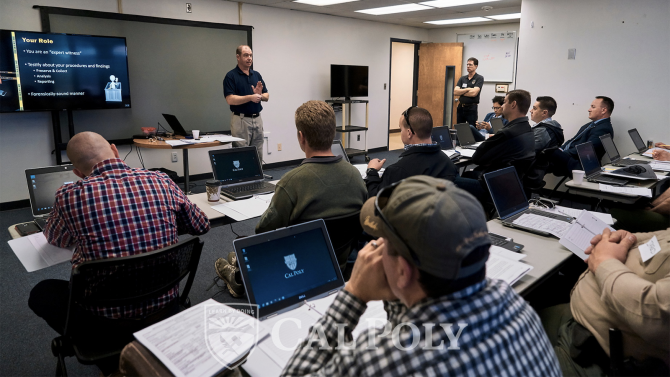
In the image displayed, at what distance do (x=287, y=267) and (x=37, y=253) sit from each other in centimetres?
122

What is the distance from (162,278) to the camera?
1607 mm

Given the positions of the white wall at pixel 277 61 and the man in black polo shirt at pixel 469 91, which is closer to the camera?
the white wall at pixel 277 61

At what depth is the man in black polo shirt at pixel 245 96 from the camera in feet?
16.5

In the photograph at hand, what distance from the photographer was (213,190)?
260cm

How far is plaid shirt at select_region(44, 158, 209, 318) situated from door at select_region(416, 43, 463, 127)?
773cm

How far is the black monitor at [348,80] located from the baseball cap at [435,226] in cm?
654

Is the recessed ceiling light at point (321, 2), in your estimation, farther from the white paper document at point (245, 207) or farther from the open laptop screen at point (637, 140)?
the white paper document at point (245, 207)

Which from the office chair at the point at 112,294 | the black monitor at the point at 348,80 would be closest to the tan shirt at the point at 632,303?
the office chair at the point at 112,294

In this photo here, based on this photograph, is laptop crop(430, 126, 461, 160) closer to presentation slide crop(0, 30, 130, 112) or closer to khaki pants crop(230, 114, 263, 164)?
khaki pants crop(230, 114, 263, 164)

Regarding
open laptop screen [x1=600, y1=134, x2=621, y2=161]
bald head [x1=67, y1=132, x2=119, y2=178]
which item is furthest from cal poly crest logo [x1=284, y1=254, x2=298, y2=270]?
open laptop screen [x1=600, y1=134, x2=621, y2=161]

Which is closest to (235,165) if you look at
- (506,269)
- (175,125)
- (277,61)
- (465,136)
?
(506,269)

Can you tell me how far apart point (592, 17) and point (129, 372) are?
5.84 m

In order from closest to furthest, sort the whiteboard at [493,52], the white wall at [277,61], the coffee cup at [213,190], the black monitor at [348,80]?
the coffee cup at [213,190] → the white wall at [277,61] → the black monitor at [348,80] → the whiteboard at [493,52]

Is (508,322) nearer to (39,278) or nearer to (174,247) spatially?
(174,247)
